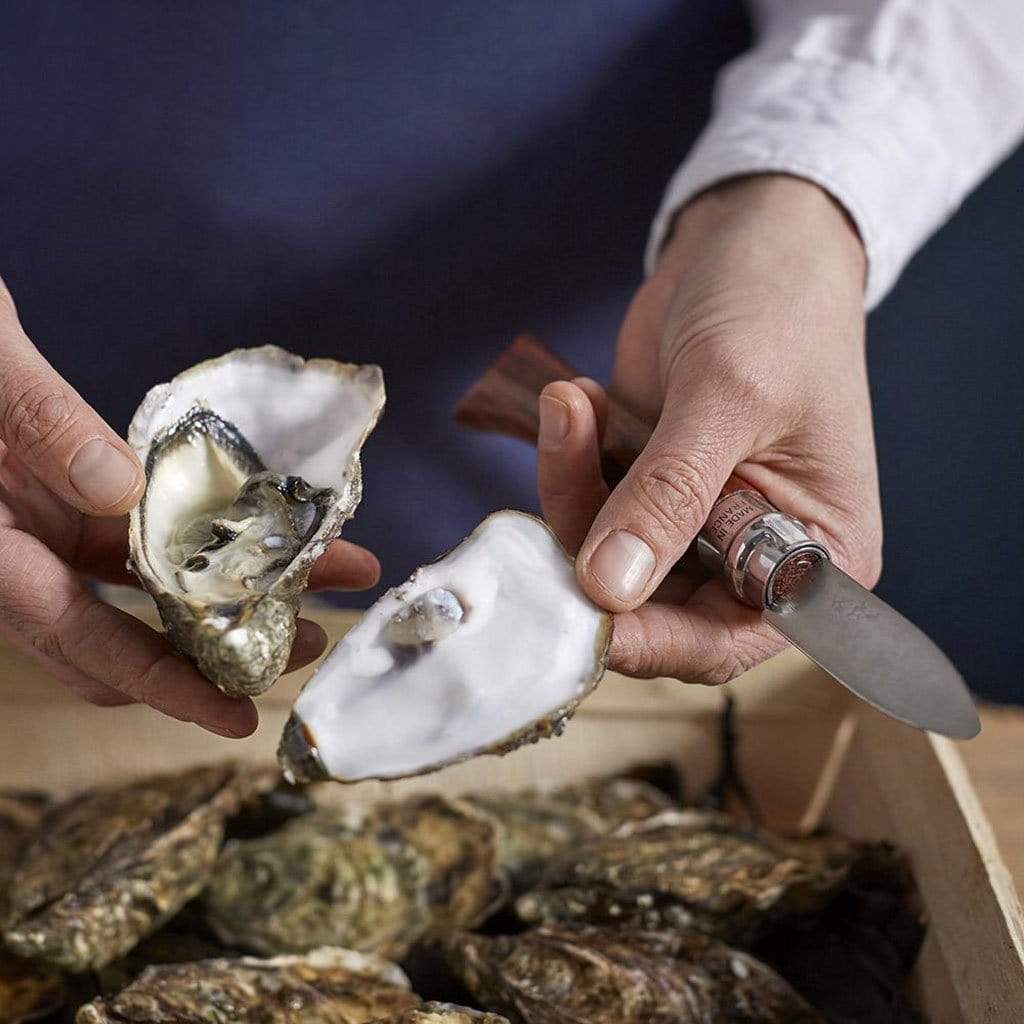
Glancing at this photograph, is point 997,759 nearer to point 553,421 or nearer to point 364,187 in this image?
point 553,421

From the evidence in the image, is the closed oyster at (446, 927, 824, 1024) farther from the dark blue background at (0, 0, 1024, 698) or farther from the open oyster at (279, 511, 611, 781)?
the dark blue background at (0, 0, 1024, 698)

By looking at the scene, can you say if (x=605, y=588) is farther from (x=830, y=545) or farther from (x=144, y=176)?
(x=144, y=176)

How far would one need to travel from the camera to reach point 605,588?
63cm

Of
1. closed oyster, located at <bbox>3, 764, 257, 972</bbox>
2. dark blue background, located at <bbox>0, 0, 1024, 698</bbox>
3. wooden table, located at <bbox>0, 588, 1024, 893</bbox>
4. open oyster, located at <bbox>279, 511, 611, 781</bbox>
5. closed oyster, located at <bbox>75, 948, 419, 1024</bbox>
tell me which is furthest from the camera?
dark blue background, located at <bbox>0, 0, 1024, 698</bbox>

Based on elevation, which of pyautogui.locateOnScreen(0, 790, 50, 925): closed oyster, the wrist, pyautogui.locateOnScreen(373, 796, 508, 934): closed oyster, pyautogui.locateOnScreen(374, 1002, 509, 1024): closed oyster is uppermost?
the wrist

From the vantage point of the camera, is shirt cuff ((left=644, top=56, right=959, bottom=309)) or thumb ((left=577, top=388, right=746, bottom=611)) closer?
thumb ((left=577, top=388, right=746, bottom=611))

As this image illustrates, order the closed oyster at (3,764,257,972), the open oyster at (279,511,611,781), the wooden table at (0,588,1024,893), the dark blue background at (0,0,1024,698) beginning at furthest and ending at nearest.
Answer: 1. the dark blue background at (0,0,1024,698)
2. the wooden table at (0,588,1024,893)
3. the closed oyster at (3,764,257,972)
4. the open oyster at (279,511,611,781)

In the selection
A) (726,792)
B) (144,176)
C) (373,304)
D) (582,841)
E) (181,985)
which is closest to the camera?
(181,985)

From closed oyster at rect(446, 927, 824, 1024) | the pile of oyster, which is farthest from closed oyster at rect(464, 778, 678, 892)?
closed oyster at rect(446, 927, 824, 1024)

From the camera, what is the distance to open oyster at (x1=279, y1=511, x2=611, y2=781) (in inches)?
23.2

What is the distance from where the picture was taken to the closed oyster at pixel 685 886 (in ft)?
2.81

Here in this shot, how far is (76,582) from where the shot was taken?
0.74m

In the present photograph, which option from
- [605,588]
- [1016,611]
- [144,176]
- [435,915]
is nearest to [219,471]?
[605,588]

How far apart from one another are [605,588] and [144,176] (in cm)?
85
